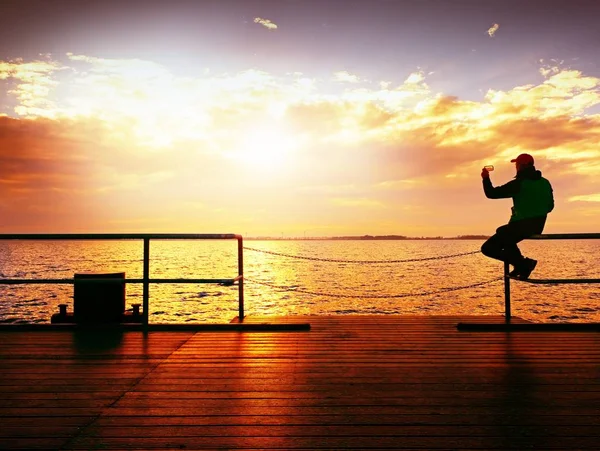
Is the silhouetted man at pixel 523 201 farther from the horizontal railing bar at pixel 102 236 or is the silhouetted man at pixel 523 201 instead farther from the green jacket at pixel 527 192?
the horizontal railing bar at pixel 102 236

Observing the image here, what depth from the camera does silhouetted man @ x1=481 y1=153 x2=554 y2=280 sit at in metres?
5.95

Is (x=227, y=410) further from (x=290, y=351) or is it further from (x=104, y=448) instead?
(x=290, y=351)

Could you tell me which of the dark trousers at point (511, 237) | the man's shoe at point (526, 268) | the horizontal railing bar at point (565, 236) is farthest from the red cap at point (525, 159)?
the man's shoe at point (526, 268)

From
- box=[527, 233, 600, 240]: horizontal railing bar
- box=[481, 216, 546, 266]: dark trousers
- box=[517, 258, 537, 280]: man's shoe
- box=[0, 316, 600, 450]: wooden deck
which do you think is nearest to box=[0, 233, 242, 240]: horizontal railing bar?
box=[0, 316, 600, 450]: wooden deck

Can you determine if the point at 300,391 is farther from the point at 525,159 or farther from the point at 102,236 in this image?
the point at 525,159

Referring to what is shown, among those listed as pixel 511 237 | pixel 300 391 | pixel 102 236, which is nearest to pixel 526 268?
pixel 511 237

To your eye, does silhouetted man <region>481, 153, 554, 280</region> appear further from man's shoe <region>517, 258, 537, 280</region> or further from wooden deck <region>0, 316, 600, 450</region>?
wooden deck <region>0, 316, 600, 450</region>

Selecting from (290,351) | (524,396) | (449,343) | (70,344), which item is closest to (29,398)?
(70,344)

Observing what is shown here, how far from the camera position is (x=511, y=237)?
611 centimetres

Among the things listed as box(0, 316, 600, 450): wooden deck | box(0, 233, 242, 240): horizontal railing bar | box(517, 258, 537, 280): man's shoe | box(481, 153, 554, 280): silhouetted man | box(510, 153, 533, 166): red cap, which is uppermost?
box(510, 153, 533, 166): red cap

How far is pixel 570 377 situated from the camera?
417cm

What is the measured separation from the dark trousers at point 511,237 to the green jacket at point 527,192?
3.6 inches

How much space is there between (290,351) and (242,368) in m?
0.84

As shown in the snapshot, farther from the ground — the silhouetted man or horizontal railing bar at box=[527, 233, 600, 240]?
→ the silhouetted man
